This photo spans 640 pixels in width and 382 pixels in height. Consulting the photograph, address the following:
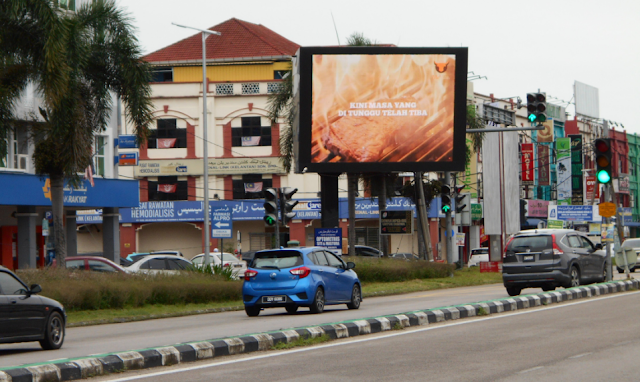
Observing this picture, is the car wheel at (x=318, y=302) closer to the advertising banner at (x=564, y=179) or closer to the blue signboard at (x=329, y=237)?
the blue signboard at (x=329, y=237)

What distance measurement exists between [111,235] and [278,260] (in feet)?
67.0

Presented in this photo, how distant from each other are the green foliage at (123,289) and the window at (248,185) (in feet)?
121

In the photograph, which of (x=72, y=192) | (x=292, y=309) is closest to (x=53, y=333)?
(x=292, y=309)

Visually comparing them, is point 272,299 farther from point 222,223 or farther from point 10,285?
point 222,223

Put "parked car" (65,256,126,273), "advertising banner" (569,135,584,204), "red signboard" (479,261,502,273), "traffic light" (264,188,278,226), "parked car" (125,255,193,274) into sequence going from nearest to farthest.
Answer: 1. "traffic light" (264,188,278,226)
2. "parked car" (65,256,126,273)
3. "parked car" (125,255,193,274)
4. "red signboard" (479,261,502,273)
5. "advertising banner" (569,135,584,204)

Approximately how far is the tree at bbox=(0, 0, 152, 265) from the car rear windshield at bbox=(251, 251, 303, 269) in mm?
7051

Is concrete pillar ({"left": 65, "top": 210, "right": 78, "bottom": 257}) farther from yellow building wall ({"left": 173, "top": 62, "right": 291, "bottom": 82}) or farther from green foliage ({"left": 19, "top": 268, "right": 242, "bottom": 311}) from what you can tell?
yellow building wall ({"left": 173, "top": 62, "right": 291, "bottom": 82})

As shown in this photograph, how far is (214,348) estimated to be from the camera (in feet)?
37.5

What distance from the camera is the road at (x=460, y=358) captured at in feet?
30.7

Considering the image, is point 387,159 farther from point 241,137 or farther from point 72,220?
point 241,137

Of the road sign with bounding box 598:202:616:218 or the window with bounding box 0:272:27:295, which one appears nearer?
the window with bounding box 0:272:27:295

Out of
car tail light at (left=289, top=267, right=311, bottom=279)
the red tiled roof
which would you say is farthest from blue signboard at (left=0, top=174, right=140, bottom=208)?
the red tiled roof

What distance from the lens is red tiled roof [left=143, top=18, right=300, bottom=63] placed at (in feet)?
213

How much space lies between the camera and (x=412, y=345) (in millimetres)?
12250
